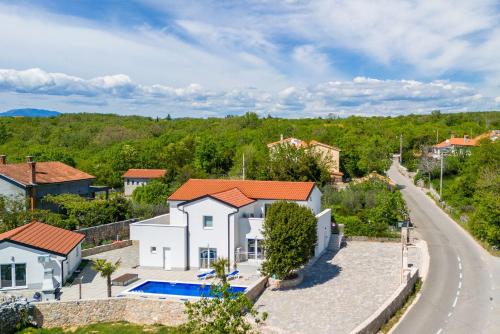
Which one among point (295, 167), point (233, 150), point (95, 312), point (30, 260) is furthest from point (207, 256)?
point (233, 150)

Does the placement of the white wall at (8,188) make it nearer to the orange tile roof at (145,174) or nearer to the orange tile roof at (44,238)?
the orange tile roof at (44,238)

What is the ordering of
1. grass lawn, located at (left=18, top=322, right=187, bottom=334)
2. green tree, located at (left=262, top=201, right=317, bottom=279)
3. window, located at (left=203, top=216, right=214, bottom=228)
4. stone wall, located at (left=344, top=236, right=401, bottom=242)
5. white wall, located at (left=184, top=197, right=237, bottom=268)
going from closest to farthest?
1. grass lawn, located at (left=18, top=322, right=187, bottom=334)
2. green tree, located at (left=262, top=201, right=317, bottom=279)
3. white wall, located at (left=184, top=197, right=237, bottom=268)
4. window, located at (left=203, top=216, right=214, bottom=228)
5. stone wall, located at (left=344, top=236, right=401, bottom=242)

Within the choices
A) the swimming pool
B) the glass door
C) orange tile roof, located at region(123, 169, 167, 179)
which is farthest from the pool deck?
orange tile roof, located at region(123, 169, 167, 179)

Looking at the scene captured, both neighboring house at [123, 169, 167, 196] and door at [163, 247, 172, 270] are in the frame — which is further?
neighboring house at [123, 169, 167, 196]

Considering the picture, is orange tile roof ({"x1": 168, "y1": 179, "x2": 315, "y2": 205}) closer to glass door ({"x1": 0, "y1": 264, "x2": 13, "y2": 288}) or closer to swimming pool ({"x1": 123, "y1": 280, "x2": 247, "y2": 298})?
swimming pool ({"x1": 123, "y1": 280, "x2": 247, "y2": 298})

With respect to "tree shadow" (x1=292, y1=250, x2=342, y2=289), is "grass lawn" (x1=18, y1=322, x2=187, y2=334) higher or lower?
lower

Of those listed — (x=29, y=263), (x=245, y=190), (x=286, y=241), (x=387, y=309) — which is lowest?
(x=387, y=309)

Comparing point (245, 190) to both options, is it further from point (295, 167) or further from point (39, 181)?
point (39, 181)
